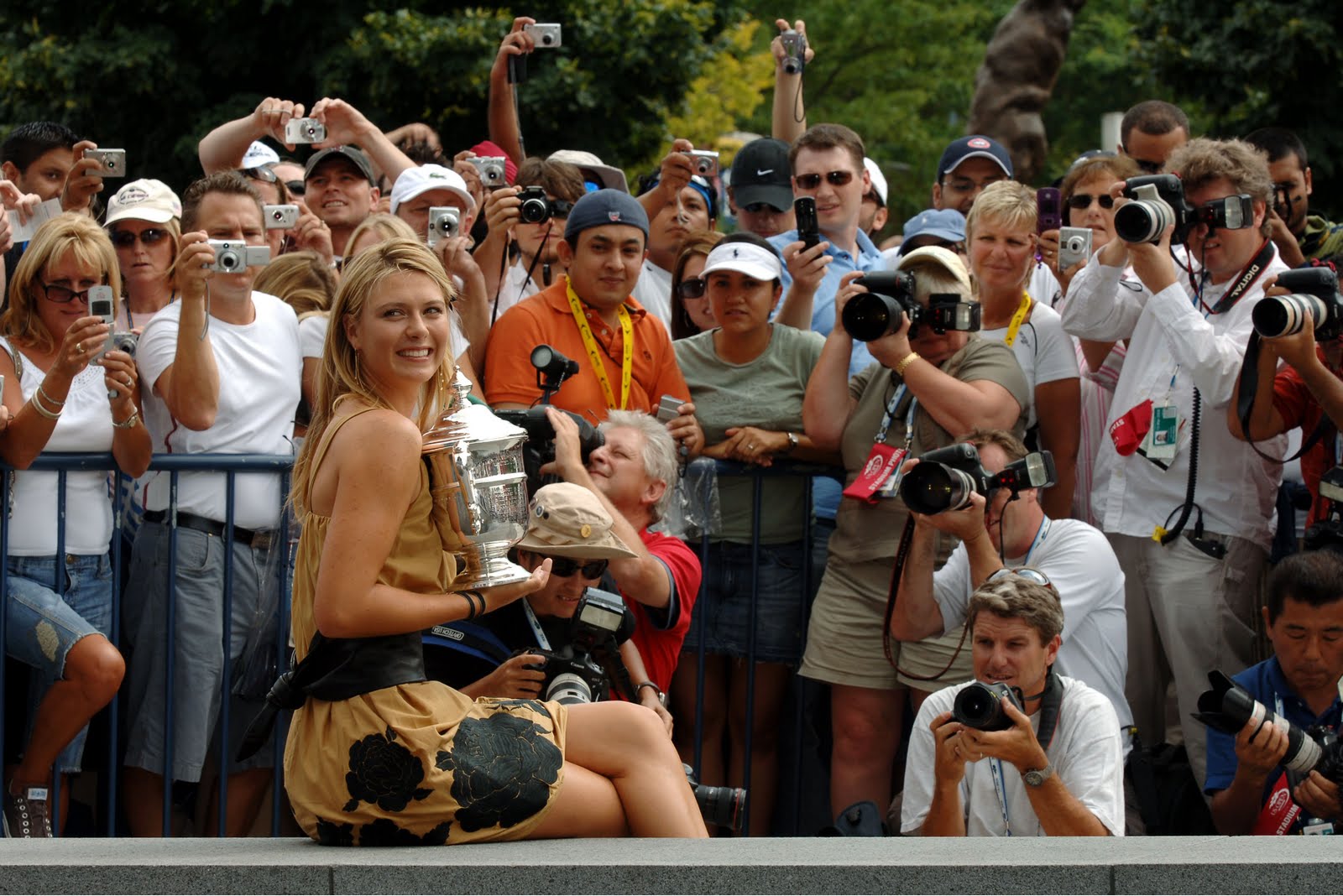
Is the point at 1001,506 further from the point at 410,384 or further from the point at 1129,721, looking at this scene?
the point at 410,384

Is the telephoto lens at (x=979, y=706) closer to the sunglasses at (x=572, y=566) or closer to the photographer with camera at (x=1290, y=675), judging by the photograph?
the photographer with camera at (x=1290, y=675)

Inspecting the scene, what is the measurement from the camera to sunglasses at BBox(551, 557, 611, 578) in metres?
5.03

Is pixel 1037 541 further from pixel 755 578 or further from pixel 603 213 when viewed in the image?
pixel 603 213

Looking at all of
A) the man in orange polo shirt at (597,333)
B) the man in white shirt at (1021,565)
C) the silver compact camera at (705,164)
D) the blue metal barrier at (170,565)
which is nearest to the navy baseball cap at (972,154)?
the silver compact camera at (705,164)

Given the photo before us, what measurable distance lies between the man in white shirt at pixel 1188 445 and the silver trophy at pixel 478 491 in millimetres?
2463

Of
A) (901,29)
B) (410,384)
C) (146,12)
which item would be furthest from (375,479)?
(901,29)

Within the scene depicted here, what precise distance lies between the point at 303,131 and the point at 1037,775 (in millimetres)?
3995

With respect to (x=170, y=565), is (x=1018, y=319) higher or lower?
higher

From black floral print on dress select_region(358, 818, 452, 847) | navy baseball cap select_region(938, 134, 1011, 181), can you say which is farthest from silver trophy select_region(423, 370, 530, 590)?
navy baseball cap select_region(938, 134, 1011, 181)

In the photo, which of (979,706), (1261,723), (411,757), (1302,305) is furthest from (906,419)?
(411,757)

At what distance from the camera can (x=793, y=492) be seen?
609cm

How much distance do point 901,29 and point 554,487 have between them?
23.1 m

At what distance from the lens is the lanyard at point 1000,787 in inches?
194

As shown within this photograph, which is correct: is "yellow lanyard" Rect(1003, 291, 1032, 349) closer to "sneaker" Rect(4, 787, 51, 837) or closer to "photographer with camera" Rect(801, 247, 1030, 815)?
"photographer with camera" Rect(801, 247, 1030, 815)
